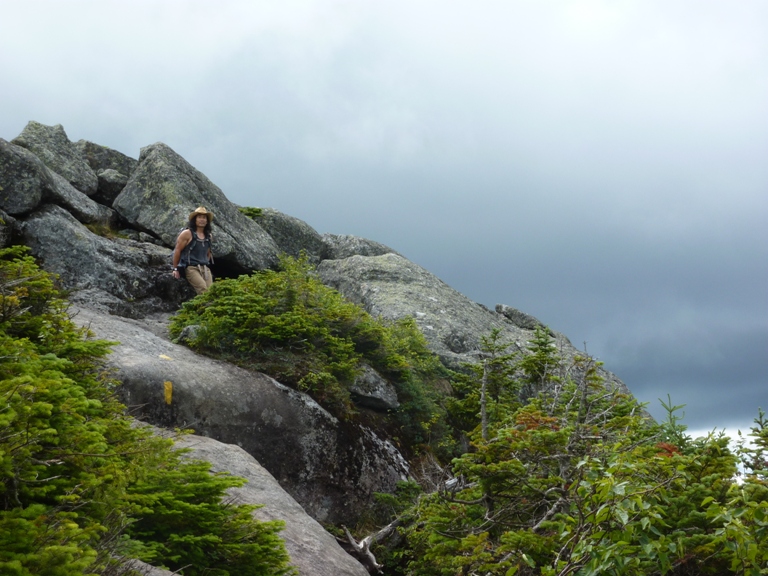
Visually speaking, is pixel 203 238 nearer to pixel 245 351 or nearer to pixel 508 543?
pixel 245 351

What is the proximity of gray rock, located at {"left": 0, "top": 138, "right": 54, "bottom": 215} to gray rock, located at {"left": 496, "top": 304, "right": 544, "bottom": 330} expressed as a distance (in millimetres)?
14545

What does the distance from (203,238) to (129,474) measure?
1185 centimetres

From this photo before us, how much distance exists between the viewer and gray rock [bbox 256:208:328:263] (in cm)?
2214

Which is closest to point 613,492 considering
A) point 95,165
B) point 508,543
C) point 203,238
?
point 508,543

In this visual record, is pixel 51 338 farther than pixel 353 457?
No

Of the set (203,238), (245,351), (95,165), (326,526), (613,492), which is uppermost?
(95,165)

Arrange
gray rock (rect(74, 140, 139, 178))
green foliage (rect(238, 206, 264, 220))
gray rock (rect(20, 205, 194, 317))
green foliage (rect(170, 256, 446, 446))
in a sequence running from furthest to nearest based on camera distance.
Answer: green foliage (rect(238, 206, 264, 220)), gray rock (rect(74, 140, 139, 178)), gray rock (rect(20, 205, 194, 317)), green foliage (rect(170, 256, 446, 446))

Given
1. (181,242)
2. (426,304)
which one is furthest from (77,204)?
(426,304)

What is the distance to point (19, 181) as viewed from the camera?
1469 cm

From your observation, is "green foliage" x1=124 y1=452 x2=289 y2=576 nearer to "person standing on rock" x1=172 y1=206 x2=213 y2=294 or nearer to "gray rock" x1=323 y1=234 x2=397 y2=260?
"person standing on rock" x1=172 y1=206 x2=213 y2=294

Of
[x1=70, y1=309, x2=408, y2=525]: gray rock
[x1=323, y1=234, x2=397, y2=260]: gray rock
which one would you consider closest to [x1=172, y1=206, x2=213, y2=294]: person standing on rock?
[x1=70, y1=309, x2=408, y2=525]: gray rock

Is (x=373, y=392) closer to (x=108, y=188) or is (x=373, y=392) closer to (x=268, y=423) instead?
(x=268, y=423)

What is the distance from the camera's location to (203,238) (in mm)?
15609

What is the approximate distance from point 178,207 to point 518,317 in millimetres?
11712
